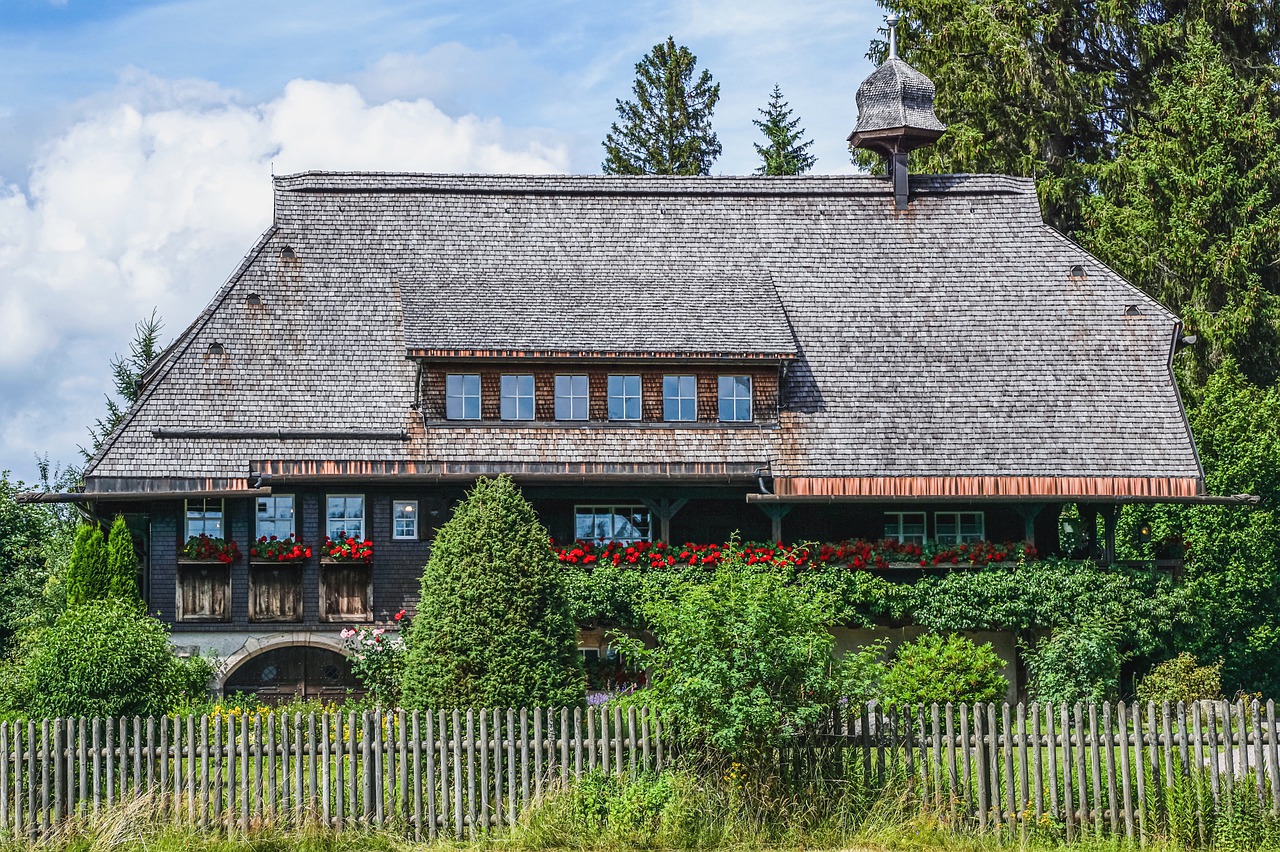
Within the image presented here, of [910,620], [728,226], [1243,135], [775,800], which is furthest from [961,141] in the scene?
[775,800]

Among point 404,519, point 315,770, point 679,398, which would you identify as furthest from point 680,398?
point 315,770

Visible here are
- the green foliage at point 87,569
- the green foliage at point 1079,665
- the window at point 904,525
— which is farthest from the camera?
the window at point 904,525

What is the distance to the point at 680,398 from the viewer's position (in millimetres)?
25484

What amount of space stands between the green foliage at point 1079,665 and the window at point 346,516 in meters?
10.3

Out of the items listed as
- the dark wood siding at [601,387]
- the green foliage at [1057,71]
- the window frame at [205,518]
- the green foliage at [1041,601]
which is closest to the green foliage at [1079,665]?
the green foliage at [1041,601]

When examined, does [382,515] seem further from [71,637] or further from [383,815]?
[383,815]

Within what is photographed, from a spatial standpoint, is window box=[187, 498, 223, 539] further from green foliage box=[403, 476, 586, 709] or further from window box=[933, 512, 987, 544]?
window box=[933, 512, 987, 544]

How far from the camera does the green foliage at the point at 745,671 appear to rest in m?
14.9

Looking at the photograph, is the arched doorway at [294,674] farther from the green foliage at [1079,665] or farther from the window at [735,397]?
the green foliage at [1079,665]

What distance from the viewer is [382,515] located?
80.6ft

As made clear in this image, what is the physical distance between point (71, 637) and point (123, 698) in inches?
36.1

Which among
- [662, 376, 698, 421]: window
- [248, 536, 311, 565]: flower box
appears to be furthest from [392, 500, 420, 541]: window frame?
[662, 376, 698, 421]: window

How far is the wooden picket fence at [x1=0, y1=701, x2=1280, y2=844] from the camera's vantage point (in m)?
15.1

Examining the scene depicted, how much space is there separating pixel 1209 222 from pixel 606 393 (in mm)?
14850
